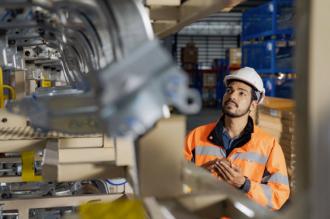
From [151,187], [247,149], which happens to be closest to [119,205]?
[151,187]

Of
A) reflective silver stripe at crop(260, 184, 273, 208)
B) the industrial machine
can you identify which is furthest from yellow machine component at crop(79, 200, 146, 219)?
reflective silver stripe at crop(260, 184, 273, 208)

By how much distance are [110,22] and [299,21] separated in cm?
40

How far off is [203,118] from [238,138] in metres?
11.4

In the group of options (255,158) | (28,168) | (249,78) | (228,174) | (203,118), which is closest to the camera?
(28,168)

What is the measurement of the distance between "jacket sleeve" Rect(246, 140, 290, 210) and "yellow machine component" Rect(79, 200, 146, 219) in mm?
1716

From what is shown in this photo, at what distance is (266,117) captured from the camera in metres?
6.01

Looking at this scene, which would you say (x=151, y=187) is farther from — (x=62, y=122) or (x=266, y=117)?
(x=266, y=117)

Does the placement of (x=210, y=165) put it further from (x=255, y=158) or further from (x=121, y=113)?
(x=121, y=113)

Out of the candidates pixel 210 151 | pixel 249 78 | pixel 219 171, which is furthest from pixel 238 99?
pixel 219 171

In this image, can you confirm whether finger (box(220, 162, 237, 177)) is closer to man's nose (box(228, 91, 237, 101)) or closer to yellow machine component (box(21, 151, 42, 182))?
man's nose (box(228, 91, 237, 101))

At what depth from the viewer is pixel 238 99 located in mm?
3107

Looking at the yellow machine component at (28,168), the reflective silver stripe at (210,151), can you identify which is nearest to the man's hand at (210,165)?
the reflective silver stripe at (210,151)

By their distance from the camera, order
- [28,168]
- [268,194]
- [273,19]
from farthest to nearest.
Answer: [273,19] → [268,194] → [28,168]

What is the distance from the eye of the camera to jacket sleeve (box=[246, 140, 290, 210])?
2721 millimetres
